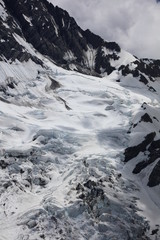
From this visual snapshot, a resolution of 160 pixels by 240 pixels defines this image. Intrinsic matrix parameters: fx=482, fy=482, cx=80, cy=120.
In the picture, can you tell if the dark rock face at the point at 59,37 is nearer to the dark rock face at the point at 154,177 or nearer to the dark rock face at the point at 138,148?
the dark rock face at the point at 138,148

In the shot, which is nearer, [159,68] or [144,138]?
[144,138]

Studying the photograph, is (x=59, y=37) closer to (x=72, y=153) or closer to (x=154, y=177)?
(x=72, y=153)

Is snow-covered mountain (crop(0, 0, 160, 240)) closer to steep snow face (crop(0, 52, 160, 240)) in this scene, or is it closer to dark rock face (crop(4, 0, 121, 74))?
steep snow face (crop(0, 52, 160, 240))

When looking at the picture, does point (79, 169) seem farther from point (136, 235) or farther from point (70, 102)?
point (70, 102)

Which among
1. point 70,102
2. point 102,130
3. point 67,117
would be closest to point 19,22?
point 70,102

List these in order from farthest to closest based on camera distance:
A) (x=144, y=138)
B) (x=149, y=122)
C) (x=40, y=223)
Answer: (x=149, y=122)
(x=144, y=138)
(x=40, y=223)

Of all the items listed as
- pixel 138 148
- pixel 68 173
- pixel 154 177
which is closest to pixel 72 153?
pixel 68 173

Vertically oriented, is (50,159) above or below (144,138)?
below
